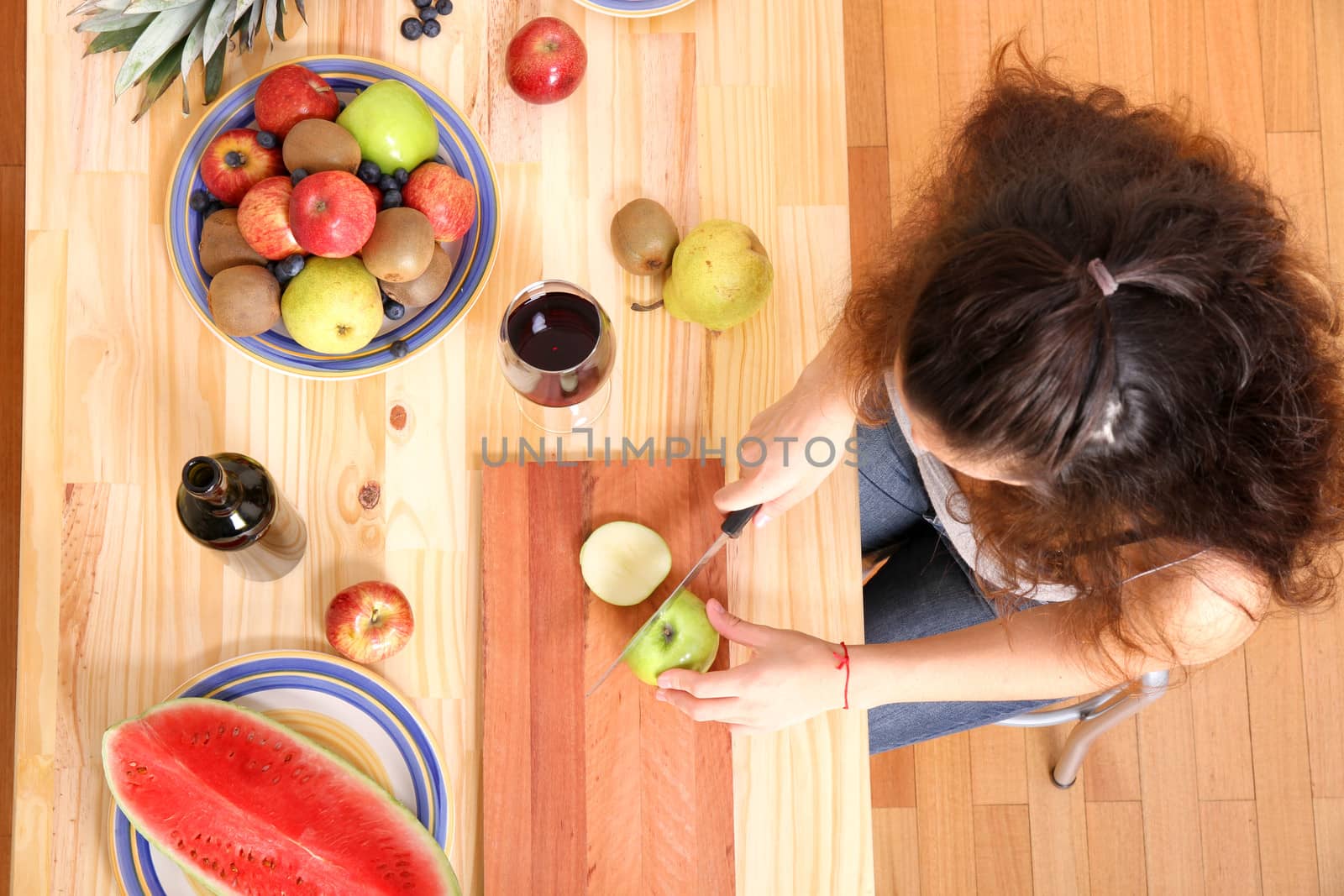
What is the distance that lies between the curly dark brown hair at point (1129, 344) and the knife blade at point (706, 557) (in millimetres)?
211

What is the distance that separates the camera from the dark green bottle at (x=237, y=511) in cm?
79

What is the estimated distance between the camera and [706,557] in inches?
36.2

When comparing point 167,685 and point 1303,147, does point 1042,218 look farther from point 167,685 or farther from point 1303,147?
point 1303,147

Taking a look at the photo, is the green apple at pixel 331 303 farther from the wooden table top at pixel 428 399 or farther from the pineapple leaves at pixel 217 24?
the pineapple leaves at pixel 217 24

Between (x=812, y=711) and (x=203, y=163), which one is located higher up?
(x=203, y=163)

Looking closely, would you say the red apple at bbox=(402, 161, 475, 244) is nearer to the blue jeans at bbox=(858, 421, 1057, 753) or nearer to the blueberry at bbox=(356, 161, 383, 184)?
the blueberry at bbox=(356, 161, 383, 184)

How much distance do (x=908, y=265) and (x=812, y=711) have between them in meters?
0.41

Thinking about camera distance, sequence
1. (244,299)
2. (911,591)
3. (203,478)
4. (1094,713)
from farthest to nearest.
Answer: (1094,713) < (911,591) < (244,299) < (203,478)

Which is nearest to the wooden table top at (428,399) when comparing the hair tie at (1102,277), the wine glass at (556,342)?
the wine glass at (556,342)

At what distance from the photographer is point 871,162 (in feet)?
6.32

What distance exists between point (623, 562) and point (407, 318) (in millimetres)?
313

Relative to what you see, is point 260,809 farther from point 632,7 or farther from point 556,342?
point 632,7

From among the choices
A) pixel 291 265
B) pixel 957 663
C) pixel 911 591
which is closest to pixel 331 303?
pixel 291 265

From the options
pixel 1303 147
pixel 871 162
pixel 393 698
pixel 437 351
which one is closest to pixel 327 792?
pixel 393 698
